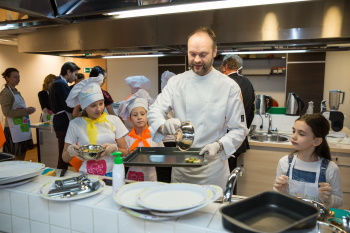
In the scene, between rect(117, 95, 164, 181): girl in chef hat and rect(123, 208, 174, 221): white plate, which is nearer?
rect(123, 208, 174, 221): white plate

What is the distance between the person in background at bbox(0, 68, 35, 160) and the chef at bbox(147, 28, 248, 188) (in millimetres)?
2892

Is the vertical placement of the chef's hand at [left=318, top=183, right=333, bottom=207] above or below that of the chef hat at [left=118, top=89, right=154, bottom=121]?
below

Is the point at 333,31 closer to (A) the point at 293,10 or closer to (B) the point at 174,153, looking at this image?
(A) the point at 293,10

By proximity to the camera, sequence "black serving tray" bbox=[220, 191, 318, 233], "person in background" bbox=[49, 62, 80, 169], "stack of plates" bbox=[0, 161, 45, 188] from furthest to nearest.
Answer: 1. "person in background" bbox=[49, 62, 80, 169]
2. "stack of plates" bbox=[0, 161, 45, 188]
3. "black serving tray" bbox=[220, 191, 318, 233]

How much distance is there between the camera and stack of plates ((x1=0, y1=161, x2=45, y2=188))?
Answer: 3.84ft

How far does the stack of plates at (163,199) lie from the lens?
2.81 feet

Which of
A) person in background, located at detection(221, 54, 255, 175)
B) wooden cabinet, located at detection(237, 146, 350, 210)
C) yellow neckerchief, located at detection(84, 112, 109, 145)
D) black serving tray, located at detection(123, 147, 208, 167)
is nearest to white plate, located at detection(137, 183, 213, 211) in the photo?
black serving tray, located at detection(123, 147, 208, 167)

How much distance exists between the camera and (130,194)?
3.33 feet

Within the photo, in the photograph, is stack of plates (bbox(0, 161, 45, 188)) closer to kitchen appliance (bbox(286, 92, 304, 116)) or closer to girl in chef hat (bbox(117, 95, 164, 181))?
girl in chef hat (bbox(117, 95, 164, 181))

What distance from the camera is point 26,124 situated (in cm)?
390

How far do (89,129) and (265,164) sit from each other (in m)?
1.89

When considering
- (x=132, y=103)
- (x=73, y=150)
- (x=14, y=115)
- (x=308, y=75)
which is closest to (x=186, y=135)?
(x=73, y=150)

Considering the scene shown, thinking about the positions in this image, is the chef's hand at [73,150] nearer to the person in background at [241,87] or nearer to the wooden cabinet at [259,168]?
the person in background at [241,87]

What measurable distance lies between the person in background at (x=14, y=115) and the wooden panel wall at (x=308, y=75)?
433 cm
